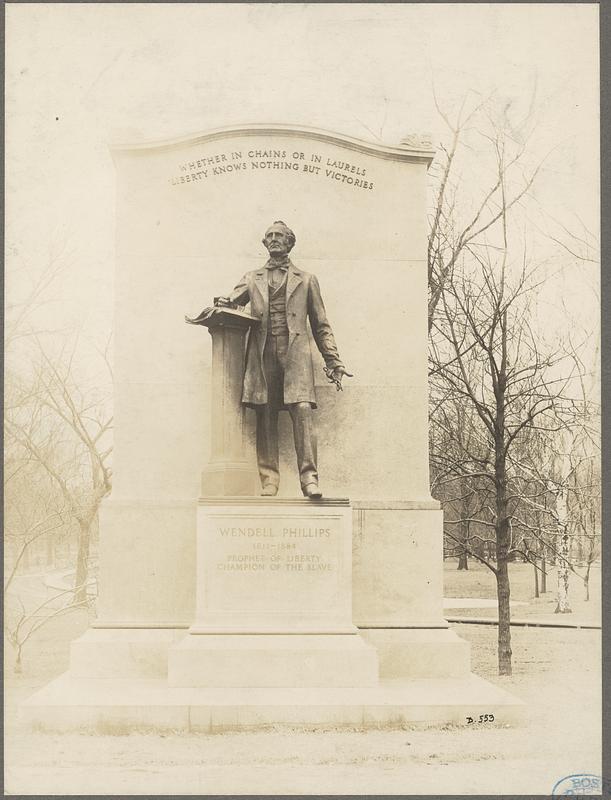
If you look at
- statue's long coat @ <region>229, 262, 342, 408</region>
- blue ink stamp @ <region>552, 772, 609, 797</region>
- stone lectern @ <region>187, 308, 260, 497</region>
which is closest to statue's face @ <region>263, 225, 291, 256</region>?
statue's long coat @ <region>229, 262, 342, 408</region>

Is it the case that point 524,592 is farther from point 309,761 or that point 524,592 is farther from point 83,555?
point 309,761

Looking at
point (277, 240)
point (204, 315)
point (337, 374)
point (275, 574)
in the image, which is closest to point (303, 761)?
point (275, 574)

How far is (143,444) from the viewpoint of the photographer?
35.5 feet

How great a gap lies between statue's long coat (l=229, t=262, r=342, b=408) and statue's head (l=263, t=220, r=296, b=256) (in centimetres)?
21

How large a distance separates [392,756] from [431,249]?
10.3m

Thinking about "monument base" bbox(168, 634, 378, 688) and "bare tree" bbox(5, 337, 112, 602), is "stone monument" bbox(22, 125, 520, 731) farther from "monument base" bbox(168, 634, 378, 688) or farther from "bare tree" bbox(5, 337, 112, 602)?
"bare tree" bbox(5, 337, 112, 602)

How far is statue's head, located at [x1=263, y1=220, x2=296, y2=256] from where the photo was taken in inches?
401

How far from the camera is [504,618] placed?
47.9 feet

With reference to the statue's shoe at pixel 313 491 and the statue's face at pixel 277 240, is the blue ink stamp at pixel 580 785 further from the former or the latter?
the statue's face at pixel 277 240

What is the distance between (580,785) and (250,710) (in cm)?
266

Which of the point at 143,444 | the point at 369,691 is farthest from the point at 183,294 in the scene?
the point at 369,691

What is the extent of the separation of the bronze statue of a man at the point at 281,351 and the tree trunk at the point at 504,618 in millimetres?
5521

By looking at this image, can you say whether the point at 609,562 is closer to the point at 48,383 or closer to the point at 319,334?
the point at 319,334

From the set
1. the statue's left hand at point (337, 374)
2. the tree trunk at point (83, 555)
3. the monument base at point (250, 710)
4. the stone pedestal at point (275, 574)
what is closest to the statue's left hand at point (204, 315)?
the statue's left hand at point (337, 374)
